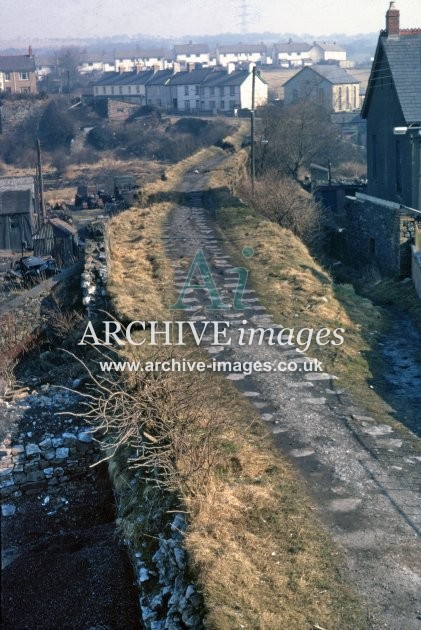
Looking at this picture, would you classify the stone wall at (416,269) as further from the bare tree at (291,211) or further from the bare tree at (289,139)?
the bare tree at (289,139)

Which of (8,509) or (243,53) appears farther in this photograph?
(243,53)

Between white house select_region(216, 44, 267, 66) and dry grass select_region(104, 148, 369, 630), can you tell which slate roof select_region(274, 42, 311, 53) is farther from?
dry grass select_region(104, 148, 369, 630)

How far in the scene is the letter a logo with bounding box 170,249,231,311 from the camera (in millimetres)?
14039

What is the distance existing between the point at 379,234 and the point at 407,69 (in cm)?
458

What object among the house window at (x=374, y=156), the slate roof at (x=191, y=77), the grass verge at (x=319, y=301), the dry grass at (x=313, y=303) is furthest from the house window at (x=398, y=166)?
the slate roof at (x=191, y=77)

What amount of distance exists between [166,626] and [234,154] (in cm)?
2986

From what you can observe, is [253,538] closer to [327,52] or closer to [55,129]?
[55,129]

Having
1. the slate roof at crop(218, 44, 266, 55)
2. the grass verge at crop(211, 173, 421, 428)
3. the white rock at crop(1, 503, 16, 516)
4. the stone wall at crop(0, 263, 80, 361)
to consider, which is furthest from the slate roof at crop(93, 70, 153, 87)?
the white rock at crop(1, 503, 16, 516)

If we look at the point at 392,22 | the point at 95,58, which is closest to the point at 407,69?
the point at 392,22

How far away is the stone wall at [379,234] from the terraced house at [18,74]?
68.9 meters

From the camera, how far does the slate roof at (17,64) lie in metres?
86.0

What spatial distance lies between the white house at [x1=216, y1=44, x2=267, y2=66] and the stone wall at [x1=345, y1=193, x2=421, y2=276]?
356 feet

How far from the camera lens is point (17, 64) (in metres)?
86.7

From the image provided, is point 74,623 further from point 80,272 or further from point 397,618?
point 80,272
